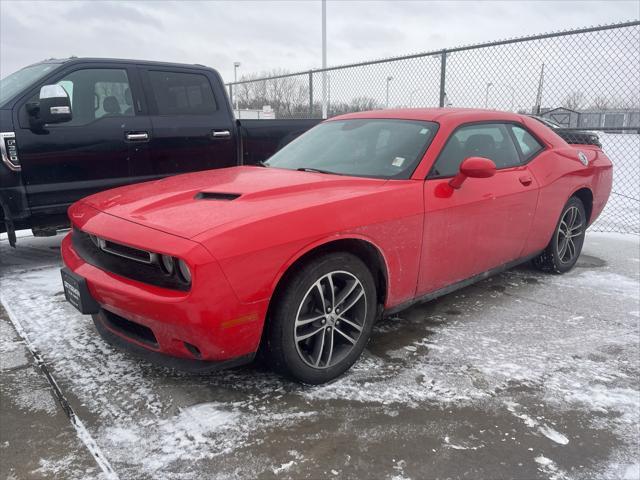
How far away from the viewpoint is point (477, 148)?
3.57 m

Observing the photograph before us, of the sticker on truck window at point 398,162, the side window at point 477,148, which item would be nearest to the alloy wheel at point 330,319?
the sticker on truck window at point 398,162

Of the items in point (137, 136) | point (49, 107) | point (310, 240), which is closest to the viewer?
point (310, 240)

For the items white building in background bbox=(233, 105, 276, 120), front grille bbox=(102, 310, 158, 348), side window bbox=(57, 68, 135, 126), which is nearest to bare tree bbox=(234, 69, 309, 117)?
white building in background bbox=(233, 105, 276, 120)

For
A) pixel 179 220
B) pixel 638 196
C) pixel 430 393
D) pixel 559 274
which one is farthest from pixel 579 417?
pixel 638 196

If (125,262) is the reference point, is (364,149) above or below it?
above

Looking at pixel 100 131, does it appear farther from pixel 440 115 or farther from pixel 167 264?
pixel 440 115

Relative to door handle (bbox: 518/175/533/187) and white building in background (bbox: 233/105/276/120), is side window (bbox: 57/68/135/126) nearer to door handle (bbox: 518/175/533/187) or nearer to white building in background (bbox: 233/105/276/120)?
door handle (bbox: 518/175/533/187)

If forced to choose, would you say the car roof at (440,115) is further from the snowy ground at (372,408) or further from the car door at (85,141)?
the car door at (85,141)

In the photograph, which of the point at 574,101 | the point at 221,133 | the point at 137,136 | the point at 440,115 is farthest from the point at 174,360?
the point at 574,101

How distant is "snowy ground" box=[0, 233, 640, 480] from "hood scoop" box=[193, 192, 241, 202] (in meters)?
0.97

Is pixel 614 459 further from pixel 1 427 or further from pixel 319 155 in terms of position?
pixel 1 427

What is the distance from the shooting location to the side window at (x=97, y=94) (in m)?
4.50

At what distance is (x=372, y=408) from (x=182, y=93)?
13.2ft

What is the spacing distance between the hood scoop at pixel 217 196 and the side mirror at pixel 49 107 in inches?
85.6
